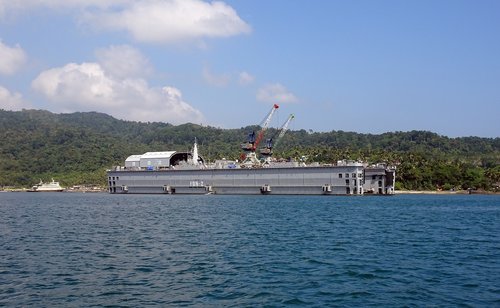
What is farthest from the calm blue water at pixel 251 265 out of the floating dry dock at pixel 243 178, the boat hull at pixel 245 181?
the floating dry dock at pixel 243 178

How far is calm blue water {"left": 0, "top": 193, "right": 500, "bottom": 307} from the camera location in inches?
933

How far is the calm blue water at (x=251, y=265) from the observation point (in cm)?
2370

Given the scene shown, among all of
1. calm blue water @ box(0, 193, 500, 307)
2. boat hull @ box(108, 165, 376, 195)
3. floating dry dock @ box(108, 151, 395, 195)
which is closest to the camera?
calm blue water @ box(0, 193, 500, 307)

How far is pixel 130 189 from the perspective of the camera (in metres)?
160

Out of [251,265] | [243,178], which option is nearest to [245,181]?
[243,178]

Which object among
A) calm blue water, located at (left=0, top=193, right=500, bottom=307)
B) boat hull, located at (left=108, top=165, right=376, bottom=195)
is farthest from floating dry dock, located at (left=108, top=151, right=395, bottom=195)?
calm blue water, located at (left=0, top=193, right=500, bottom=307)

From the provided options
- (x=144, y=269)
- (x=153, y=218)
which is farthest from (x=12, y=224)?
(x=144, y=269)

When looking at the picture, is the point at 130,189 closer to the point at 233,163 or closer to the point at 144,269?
the point at 233,163

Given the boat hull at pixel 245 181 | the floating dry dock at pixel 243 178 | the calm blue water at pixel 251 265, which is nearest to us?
the calm blue water at pixel 251 265

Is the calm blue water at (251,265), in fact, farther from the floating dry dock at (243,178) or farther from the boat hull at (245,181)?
the floating dry dock at (243,178)

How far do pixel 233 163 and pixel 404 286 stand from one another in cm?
12089

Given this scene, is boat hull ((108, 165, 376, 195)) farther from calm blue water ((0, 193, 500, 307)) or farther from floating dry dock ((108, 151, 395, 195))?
calm blue water ((0, 193, 500, 307))

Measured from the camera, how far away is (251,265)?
102 feet

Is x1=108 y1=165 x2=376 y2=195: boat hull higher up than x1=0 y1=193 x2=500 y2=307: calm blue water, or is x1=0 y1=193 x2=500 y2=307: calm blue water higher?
x1=108 y1=165 x2=376 y2=195: boat hull
